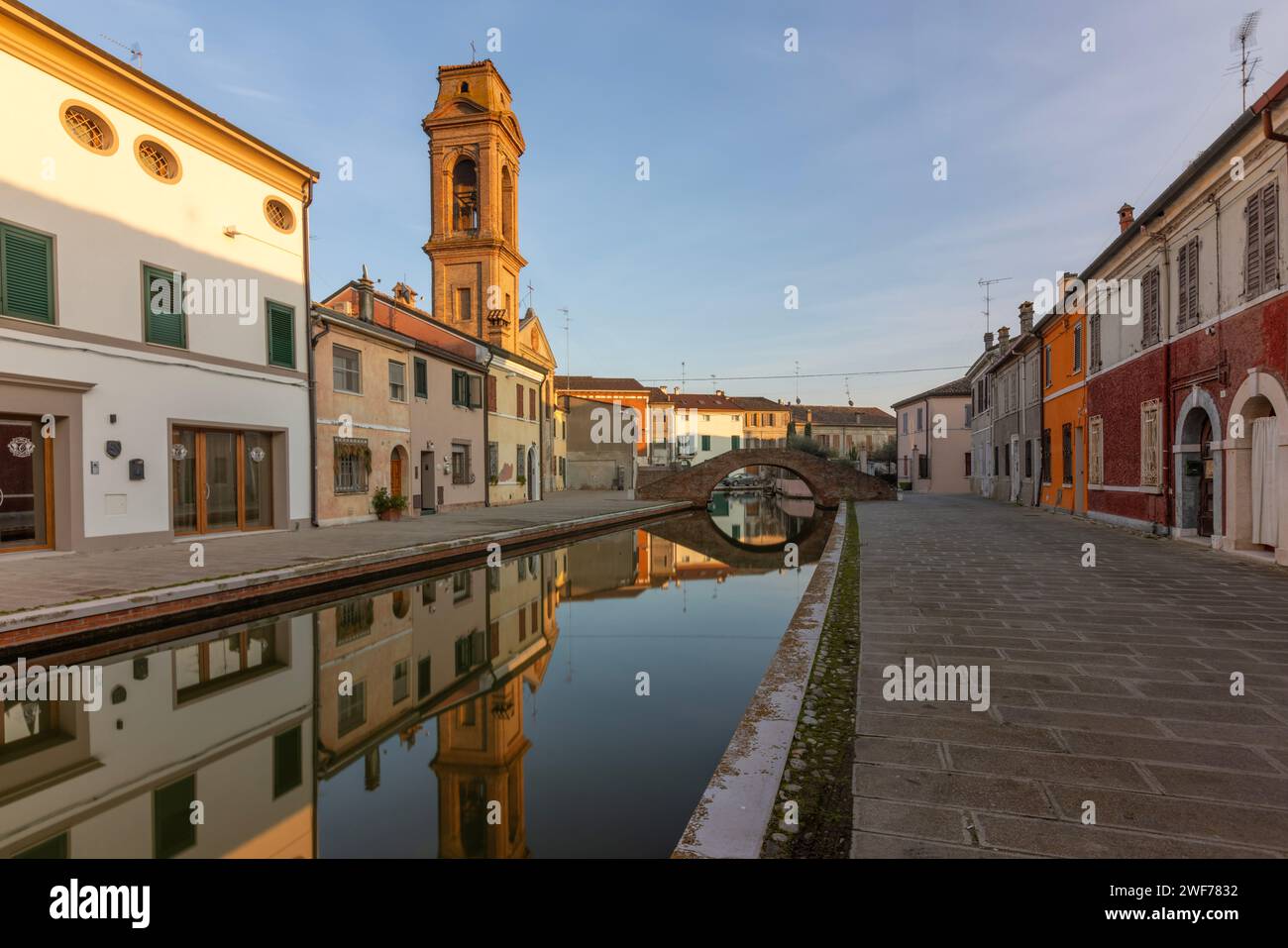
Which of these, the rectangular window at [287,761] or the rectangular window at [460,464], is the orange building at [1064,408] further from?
the rectangular window at [287,761]

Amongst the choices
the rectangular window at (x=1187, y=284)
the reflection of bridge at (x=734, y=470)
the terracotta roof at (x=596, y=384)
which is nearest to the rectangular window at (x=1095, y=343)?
the rectangular window at (x=1187, y=284)

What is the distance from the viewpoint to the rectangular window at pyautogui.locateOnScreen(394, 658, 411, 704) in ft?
18.9

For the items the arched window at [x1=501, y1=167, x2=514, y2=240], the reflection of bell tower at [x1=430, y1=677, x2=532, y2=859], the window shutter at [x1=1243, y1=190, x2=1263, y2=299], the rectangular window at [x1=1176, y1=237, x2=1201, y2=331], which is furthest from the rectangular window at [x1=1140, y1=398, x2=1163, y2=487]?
the arched window at [x1=501, y1=167, x2=514, y2=240]

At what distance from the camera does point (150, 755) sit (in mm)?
4418

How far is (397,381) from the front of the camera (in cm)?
1981

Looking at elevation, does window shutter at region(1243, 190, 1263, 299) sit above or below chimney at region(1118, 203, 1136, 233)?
below

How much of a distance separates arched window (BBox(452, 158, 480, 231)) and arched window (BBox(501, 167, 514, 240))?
1.40 metres

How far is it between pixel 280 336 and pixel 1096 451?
801 inches

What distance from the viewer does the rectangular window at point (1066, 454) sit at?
20078 mm

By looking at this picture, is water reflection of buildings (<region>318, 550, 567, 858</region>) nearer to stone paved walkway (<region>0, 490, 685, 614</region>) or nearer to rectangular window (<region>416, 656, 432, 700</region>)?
rectangular window (<region>416, 656, 432, 700</region>)

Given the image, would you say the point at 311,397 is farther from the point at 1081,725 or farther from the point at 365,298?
the point at 1081,725

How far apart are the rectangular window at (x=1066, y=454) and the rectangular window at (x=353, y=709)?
2085 cm

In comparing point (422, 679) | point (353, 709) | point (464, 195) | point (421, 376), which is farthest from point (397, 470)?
point (464, 195)
